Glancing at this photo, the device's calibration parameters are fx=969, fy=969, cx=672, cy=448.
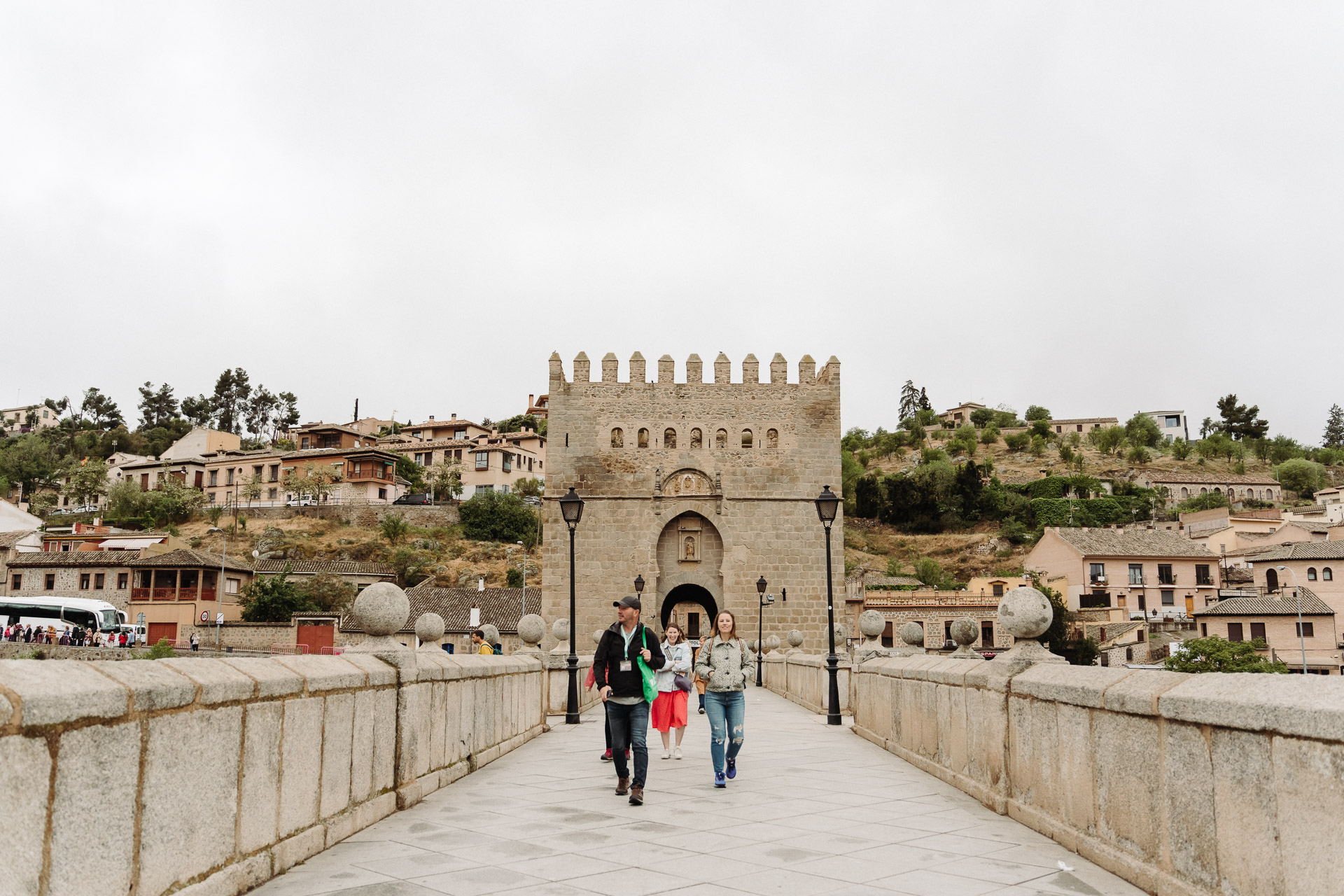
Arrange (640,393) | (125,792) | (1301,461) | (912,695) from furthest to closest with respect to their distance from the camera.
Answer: (1301,461) < (640,393) < (912,695) < (125,792)

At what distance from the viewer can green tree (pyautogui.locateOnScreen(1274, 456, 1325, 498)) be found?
3460 inches

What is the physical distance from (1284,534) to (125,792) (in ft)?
229

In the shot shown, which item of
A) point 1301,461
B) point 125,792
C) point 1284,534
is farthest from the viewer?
point 1301,461

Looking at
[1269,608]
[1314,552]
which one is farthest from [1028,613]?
[1314,552]

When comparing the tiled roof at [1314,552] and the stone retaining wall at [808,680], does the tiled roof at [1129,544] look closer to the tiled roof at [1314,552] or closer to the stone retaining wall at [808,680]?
the tiled roof at [1314,552]

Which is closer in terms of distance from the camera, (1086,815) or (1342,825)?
(1342,825)

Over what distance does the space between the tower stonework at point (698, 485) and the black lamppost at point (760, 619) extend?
0.64 feet

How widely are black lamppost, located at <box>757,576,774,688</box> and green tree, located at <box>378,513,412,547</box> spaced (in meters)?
Answer: 40.5

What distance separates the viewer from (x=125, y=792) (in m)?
3.08

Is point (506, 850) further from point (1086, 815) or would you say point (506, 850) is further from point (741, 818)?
point (1086, 815)

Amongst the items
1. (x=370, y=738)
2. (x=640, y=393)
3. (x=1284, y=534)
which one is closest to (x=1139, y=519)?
(x=1284, y=534)

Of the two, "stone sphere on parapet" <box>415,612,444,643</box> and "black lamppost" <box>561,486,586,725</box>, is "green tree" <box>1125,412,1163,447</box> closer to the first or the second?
"black lamppost" <box>561,486,586,725</box>

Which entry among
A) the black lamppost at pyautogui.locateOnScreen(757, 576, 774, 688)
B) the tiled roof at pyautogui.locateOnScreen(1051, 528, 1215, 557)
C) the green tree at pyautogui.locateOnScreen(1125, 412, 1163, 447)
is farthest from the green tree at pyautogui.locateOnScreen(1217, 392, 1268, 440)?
the black lamppost at pyautogui.locateOnScreen(757, 576, 774, 688)

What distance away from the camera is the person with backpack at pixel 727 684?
304 inches
